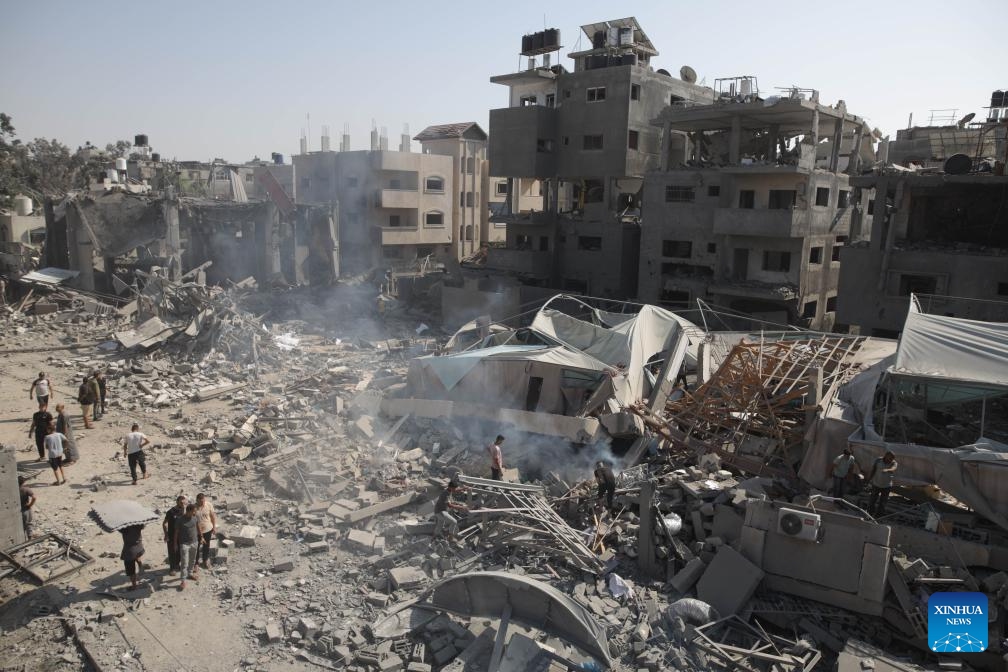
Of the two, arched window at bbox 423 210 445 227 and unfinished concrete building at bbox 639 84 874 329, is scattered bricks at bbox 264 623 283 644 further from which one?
arched window at bbox 423 210 445 227

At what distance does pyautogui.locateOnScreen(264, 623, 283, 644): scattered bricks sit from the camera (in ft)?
28.1

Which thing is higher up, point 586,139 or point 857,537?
point 586,139

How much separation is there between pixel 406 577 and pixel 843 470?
6998mm

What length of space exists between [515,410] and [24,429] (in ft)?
36.3

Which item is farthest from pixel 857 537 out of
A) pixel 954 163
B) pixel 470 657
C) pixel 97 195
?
pixel 97 195

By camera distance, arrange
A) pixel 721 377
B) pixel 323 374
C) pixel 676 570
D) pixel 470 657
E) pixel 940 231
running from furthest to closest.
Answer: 1. pixel 940 231
2. pixel 323 374
3. pixel 721 377
4. pixel 676 570
5. pixel 470 657

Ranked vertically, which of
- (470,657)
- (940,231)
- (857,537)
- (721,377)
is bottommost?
(470,657)

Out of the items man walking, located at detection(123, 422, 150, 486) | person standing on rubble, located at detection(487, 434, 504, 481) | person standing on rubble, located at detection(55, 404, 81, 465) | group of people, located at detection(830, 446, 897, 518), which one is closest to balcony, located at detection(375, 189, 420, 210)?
person standing on rubble, located at detection(55, 404, 81, 465)

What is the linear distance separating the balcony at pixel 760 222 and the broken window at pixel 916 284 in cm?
378

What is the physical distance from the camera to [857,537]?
8.96m

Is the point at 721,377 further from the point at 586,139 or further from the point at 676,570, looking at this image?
the point at 586,139

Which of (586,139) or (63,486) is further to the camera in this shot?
(586,139)

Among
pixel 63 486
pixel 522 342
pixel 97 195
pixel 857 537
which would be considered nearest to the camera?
pixel 857 537

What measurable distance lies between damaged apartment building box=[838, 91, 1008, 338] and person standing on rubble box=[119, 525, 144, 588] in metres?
22.1
